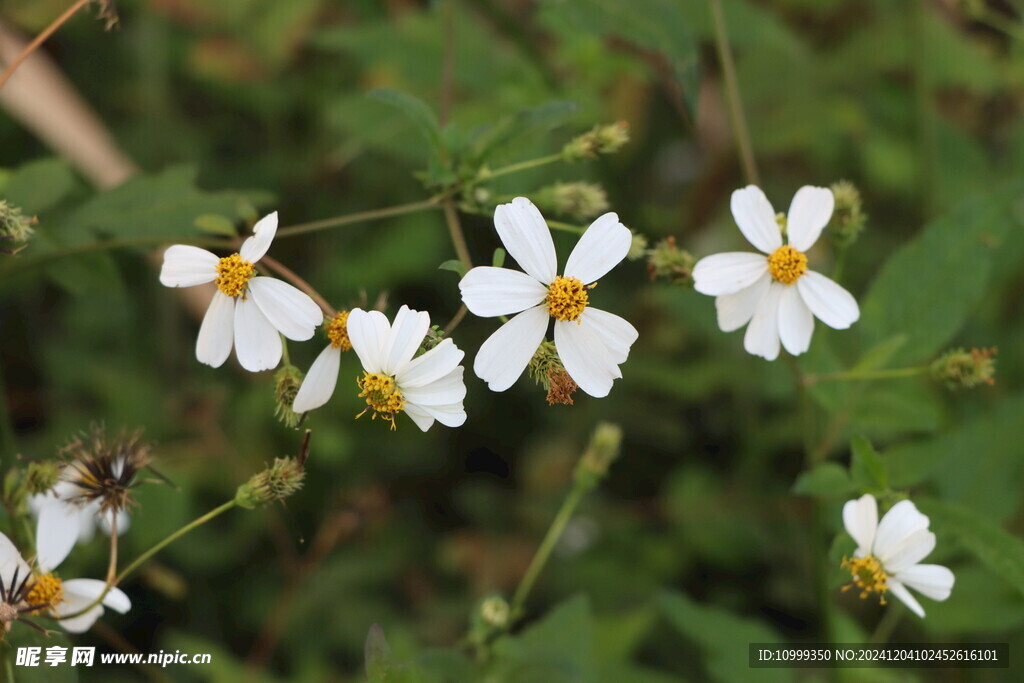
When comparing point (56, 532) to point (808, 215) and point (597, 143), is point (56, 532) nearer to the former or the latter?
point (597, 143)

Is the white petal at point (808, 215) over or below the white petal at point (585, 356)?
over

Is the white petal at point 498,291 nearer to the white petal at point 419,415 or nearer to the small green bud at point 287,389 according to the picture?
the white petal at point 419,415

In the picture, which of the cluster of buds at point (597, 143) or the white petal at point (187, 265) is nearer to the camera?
the white petal at point (187, 265)

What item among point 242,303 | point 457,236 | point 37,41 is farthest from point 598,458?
point 37,41

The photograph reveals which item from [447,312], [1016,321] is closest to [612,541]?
[447,312]

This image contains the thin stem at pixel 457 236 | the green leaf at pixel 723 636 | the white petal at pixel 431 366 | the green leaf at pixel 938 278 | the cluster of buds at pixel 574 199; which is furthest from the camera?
the green leaf at pixel 723 636

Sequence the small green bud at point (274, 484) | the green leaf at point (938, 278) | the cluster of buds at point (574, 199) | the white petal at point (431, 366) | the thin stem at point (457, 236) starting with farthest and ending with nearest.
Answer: the green leaf at point (938, 278), the cluster of buds at point (574, 199), the thin stem at point (457, 236), the small green bud at point (274, 484), the white petal at point (431, 366)

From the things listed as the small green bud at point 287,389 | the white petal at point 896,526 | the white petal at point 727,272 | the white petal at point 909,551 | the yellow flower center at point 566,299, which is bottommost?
the white petal at point 909,551

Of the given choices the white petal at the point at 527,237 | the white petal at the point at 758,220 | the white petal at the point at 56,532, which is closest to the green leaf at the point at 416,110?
the white petal at the point at 527,237
